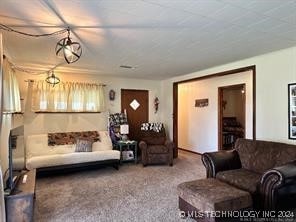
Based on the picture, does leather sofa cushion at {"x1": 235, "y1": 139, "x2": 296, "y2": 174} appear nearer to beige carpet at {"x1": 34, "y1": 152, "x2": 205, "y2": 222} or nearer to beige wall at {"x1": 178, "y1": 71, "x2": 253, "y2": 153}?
beige carpet at {"x1": 34, "y1": 152, "x2": 205, "y2": 222}

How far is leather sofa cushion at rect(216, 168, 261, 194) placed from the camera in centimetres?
270

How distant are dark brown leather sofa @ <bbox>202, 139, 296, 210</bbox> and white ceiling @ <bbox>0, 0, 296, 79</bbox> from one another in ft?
5.14

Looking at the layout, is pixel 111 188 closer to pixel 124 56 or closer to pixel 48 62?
pixel 124 56

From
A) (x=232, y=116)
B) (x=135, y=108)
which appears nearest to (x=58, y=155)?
(x=135, y=108)

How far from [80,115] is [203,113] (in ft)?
11.6

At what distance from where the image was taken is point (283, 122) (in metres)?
3.40

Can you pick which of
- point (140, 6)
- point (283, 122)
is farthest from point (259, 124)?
point (140, 6)

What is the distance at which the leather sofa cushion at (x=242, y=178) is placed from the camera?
8.87 ft

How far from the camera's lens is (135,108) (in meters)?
6.30

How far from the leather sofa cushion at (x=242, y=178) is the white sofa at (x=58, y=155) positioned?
2471mm

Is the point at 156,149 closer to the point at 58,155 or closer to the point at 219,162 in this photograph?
the point at 219,162

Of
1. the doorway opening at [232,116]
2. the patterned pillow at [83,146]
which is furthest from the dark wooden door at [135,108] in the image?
the doorway opening at [232,116]

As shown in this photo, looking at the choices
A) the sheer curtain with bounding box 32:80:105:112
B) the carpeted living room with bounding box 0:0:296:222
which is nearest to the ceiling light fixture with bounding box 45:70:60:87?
the carpeted living room with bounding box 0:0:296:222

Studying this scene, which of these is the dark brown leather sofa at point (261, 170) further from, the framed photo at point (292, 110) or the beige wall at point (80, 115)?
the beige wall at point (80, 115)
